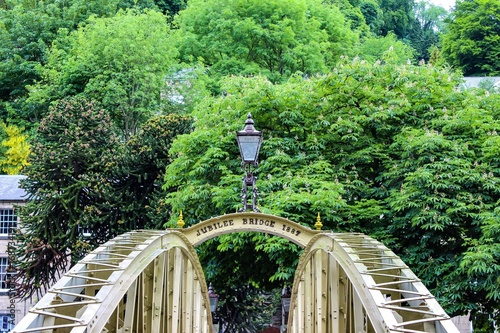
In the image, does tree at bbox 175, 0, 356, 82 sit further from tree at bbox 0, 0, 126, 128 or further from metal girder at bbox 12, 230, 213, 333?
metal girder at bbox 12, 230, 213, 333

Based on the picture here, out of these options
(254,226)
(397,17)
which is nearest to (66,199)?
(254,226)

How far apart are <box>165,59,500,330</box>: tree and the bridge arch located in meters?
3.35

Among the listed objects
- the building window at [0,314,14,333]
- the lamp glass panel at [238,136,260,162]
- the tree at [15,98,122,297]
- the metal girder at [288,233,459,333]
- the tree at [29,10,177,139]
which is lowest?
the metal girder at [288,233,459,333]

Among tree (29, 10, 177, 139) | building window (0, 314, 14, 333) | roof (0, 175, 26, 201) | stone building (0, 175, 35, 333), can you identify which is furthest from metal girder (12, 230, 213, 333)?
tree (29, 10, 177, 139)

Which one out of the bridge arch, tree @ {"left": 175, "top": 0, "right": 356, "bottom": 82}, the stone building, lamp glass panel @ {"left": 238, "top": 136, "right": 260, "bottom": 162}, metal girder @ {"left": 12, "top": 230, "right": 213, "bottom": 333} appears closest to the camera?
metal girder @ {"left": 12, "top": 230, "right": 213, "bottom": 333}

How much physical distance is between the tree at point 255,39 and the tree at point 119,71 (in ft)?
6.66

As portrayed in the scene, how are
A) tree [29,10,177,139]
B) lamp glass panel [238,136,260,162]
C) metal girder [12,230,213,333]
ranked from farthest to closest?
tree [29,10,177,139], lamp glass panel [238,136,260,162], metal girder [12,230,213,333]

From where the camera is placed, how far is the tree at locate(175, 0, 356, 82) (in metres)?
51.1

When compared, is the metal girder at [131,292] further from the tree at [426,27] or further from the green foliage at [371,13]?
the tree at [426,27]

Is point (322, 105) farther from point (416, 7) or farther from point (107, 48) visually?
point (416, 7)

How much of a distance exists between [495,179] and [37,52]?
41.8 metres

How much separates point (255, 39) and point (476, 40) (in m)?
28.4

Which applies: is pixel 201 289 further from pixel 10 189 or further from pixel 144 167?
pixel 10 189

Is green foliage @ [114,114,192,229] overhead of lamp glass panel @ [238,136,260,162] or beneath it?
overhead
